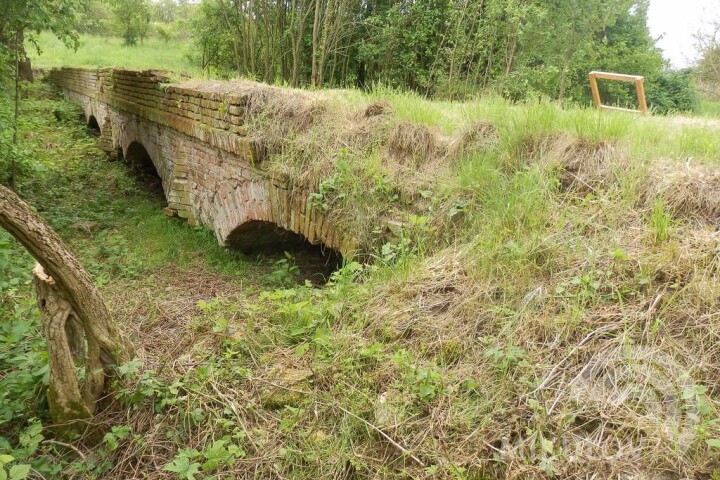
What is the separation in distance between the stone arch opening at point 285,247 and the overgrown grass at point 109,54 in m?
11.8

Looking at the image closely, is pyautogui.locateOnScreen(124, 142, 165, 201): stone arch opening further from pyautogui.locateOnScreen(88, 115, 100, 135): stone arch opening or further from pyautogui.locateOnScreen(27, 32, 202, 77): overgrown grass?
pyautogui.locateOnScreen(27, 32, 202, 77): overgrown grass

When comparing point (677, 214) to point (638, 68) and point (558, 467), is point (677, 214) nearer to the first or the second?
point (558, 467)

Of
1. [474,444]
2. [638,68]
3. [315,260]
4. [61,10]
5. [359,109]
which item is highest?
[638,68]

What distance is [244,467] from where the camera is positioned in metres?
2.17

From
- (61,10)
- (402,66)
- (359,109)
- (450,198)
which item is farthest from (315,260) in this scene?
(402,66)

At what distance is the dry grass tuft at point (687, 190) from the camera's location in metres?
2.51

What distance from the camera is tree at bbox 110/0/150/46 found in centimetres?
2391

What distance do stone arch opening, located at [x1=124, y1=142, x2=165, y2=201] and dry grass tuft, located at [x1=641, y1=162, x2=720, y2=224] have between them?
7974 mm

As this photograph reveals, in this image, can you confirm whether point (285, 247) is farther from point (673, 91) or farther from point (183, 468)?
point (673, 91)

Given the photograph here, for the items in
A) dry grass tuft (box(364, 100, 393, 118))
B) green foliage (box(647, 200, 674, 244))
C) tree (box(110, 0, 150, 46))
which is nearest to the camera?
green foliage (box(647, 200, 674, 244))

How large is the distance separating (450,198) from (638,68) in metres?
19.0

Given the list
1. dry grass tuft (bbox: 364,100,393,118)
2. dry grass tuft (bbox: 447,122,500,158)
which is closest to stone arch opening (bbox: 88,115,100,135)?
dry grass tuft (bbox: 364,100,393,118)

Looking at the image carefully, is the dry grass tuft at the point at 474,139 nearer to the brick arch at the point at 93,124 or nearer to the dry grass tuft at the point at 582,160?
the dry grass tuft at the point at 582,160

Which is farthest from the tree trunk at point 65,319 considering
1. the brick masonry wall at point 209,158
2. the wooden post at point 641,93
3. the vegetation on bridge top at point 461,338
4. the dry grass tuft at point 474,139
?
the wooden post at point 641,93
